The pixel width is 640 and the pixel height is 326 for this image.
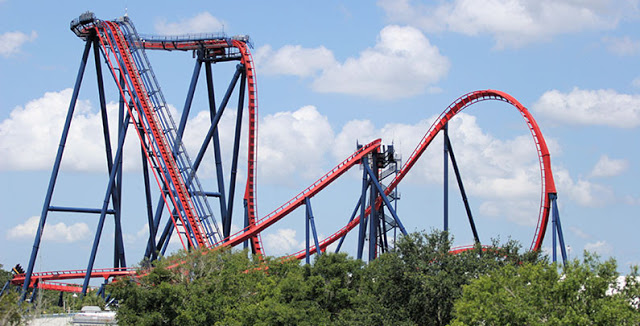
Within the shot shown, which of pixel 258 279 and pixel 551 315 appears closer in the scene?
pixel 551 315

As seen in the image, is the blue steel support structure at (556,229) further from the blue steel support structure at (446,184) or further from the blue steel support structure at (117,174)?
the blue steel support structure at (117,174)

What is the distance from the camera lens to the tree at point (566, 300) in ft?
73.0

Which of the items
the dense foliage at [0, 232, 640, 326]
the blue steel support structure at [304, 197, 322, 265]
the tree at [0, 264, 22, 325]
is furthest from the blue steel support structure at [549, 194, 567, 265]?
the tree at [0, 264, 22, 325]

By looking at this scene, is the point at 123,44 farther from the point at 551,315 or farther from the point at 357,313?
the point at 551,315

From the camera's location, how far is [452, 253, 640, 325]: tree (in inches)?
877

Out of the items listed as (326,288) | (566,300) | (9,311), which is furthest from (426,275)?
(9,311)

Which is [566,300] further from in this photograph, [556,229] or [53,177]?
[53,177]

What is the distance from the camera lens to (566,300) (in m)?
23.0

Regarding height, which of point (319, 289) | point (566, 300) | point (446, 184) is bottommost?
point (566, 300)

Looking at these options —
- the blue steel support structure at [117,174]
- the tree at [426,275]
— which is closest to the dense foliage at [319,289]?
the tree at [426,275]

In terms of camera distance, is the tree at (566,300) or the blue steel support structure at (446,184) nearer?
the tree at (566,300)

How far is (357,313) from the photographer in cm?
3117

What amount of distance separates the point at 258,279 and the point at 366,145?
7.98m

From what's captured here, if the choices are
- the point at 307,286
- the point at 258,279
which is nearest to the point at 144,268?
the point at 258,279
